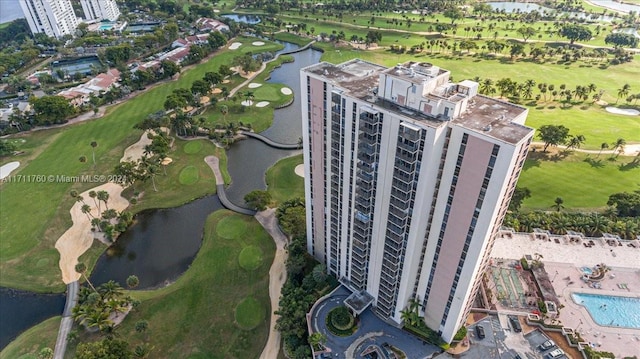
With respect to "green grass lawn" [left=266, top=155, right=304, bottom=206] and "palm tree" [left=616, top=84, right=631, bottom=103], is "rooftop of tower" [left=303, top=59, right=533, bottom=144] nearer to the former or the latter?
→ "green grass lawn" [left=266, top=155, right=304, bottom=206]

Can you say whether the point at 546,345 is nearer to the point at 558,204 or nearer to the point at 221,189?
the point at 558,204

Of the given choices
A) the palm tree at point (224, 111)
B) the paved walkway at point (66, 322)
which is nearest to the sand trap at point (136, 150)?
the palm tree at point (224, 111)

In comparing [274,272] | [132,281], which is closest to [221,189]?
[274,272]

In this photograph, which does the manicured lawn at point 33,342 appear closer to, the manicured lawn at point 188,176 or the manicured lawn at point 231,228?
the manicured lawn at point 231,228

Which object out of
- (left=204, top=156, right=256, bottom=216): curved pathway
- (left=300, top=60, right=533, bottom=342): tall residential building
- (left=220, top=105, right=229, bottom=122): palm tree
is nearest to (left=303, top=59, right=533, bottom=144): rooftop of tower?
(left=300, top=60, right=533, bottom=342): tall residential building

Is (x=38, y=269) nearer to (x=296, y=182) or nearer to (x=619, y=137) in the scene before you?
(x=296, y=182)

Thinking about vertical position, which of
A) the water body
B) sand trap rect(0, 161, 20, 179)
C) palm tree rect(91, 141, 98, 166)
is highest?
palm tree rect(91, 141, 98, 166)

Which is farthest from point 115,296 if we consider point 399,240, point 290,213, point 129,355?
point 399,240
